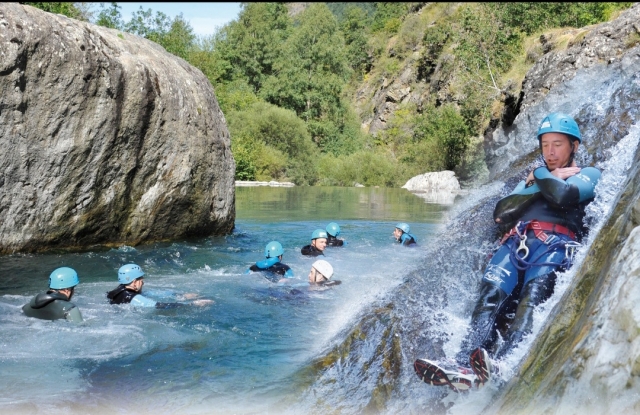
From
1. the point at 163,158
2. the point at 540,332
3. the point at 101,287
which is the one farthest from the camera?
the point at 163,158

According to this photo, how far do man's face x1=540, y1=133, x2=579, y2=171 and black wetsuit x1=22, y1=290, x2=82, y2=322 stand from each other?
528cm

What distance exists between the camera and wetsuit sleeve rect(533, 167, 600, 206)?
4.30 m

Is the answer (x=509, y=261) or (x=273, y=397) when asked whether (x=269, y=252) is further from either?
(x=509, y=261)

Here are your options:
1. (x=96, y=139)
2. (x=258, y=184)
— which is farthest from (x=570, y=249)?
(x=258, y=184)

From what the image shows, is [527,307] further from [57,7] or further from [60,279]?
[57,7]

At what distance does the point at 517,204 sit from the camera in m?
4.75

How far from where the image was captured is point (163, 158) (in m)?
12.2

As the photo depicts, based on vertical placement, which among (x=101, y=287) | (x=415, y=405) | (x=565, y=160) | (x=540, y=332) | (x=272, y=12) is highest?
(x=272, y=12)

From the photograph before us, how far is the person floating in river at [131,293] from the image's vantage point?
24.6 feet

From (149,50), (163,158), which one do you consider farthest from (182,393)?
(149,50)

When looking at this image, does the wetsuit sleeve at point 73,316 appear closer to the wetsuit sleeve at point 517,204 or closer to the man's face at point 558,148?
the wetsuit sleeve at point 517,204

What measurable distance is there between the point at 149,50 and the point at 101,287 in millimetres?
6139

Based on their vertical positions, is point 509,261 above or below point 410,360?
above

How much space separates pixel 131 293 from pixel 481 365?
5.35 meters
